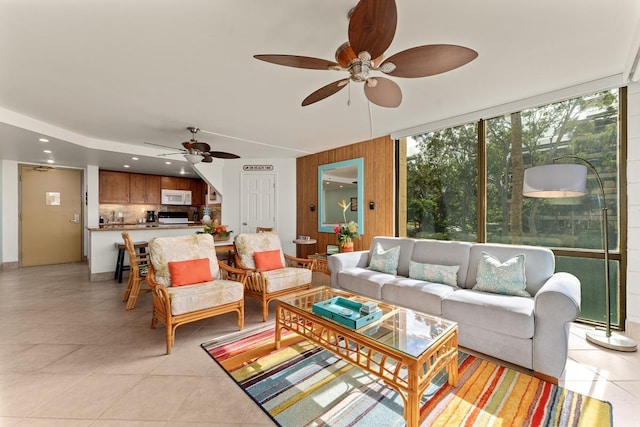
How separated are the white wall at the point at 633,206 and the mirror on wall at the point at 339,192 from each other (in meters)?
3.10

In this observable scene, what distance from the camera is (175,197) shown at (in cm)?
760

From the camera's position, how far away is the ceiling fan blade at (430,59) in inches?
58.4

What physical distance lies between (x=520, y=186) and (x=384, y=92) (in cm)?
239

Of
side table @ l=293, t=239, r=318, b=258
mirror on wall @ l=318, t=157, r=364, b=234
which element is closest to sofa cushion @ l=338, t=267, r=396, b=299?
mirror on wall @ l=318, t=157, r=364, b=234

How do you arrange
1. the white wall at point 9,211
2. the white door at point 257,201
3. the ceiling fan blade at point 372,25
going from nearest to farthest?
1. the ceiling fan blade at point 372,25
2. the white wall at point 9,211
3. the white door at point 257,201

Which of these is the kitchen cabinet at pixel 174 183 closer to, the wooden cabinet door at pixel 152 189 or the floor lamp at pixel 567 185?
the wooden cabinet door at pixel 152 189

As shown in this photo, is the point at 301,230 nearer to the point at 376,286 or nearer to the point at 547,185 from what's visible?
the point at 376,286

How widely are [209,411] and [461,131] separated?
4.12 metres

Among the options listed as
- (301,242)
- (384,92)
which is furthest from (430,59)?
(301,242)

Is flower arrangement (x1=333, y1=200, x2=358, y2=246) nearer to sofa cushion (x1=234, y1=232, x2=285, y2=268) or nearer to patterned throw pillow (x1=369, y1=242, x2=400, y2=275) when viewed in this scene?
patterned throw pillow (x1=369, y1=242, x2=400, y2=275)

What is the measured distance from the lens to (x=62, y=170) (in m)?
6.37

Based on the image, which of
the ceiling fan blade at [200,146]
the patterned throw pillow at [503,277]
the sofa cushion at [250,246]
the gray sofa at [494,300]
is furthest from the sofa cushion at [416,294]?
the ceiling fan blade at [200,146]

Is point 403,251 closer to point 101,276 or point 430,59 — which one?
point 430,59

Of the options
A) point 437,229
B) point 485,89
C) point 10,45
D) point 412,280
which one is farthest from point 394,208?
point 10,45
